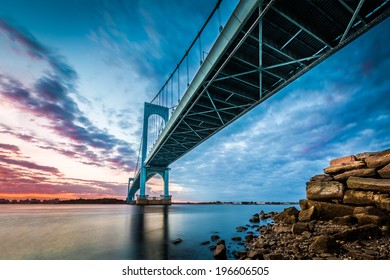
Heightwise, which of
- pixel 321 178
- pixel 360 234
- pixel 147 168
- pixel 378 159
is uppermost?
pixel 147 168

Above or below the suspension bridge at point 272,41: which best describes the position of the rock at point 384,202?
below

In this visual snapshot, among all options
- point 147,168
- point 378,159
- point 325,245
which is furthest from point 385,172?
point 147,168

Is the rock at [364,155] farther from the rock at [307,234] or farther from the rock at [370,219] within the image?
the rock at [307,234]

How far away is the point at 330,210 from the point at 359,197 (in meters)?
1.10

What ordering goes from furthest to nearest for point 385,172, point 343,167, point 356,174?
point 343,167
point 356,174
point 385,172

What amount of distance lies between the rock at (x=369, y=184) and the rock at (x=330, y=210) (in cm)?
75

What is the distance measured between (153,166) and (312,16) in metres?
40.4

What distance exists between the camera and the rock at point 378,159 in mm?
5812

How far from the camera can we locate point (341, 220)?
5781mm

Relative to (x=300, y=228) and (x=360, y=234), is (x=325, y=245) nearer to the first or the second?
(x=360, y=234)

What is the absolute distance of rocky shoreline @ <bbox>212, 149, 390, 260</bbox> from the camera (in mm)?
3834

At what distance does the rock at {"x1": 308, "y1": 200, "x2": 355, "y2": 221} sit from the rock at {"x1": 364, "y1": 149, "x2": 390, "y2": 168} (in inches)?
63.4

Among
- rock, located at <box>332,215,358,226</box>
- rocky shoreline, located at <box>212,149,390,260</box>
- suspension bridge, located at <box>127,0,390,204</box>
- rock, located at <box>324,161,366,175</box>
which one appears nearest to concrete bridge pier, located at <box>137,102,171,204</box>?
suspension bridge, located at <box>127,0,390,204</box>

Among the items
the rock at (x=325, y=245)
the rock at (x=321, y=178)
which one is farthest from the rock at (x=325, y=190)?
the rock at (x=325, y=245)
